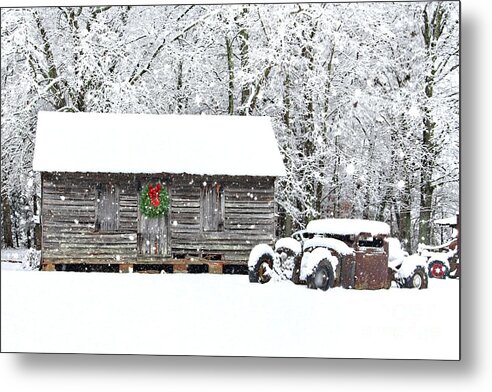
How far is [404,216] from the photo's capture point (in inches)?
276

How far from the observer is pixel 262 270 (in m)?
7.11

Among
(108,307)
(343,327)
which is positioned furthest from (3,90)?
(343,327)

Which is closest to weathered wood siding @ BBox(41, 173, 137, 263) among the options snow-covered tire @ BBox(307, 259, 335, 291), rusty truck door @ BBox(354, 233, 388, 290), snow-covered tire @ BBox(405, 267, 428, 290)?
snow-covered tire @ BBox(307, 259, 335, 291)

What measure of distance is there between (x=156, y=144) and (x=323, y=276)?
215 cm

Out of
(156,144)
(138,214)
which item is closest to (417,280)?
(156,144)

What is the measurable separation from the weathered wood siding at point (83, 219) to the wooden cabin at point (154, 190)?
1cm

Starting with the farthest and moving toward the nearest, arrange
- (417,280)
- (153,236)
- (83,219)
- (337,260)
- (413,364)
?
(83,219), (153,236), (337,260), (417,280), (413,364)

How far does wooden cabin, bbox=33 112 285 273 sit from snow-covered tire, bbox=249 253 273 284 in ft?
0.49

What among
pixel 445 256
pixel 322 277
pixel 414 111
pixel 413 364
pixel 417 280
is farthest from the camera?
pixel 414 111

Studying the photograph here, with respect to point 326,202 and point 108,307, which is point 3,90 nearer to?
point 108,307

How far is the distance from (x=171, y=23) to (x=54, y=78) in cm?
134

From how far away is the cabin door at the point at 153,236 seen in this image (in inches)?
318

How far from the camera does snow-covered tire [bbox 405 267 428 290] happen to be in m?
6.80

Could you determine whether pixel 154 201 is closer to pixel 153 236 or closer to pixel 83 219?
pixel 153 236
